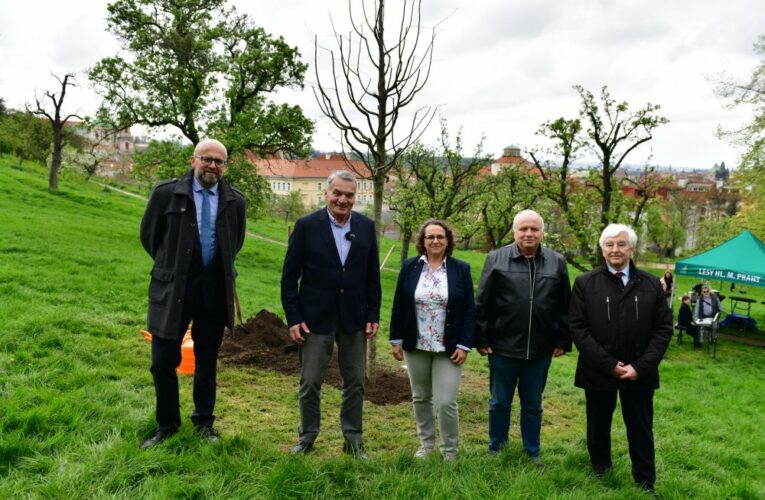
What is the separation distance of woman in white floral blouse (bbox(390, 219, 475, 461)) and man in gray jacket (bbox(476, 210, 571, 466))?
0.20 meters

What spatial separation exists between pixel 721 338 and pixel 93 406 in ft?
49.4

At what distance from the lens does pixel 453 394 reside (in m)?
3.67

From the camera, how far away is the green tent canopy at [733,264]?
1198cm

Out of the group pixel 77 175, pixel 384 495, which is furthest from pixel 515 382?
pixel 77 175

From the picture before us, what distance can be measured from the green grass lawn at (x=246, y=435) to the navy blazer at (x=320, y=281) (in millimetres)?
904

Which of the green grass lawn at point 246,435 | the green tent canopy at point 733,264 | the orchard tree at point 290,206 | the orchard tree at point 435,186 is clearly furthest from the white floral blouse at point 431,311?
the orchard tree at point 290,206

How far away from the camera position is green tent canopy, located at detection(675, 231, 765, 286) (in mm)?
11977

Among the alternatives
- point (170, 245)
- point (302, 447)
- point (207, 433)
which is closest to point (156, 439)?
point (207, 433)

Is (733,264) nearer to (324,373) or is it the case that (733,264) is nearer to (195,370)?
(324,373)

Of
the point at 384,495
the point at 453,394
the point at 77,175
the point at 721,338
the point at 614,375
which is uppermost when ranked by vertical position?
the point at 77,175

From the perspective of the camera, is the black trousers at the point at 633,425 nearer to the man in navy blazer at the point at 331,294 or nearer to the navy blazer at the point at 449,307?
the navy blazer at the point at 449,307

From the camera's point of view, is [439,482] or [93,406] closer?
[439,482]

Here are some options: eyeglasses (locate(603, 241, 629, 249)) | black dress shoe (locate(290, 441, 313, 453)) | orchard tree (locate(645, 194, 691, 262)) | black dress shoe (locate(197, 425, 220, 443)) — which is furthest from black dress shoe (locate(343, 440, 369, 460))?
orchard tree (locate(645, 194, 691, 262))

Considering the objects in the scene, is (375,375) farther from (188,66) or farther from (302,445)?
(188,66)
